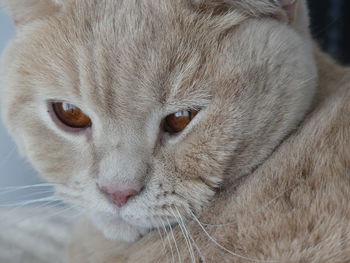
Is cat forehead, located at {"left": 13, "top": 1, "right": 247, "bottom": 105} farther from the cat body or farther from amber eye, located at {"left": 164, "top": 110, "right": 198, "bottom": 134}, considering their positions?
the cat body

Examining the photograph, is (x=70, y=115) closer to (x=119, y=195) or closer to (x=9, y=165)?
(x=119, y=195)

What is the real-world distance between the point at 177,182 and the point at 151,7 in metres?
0.36

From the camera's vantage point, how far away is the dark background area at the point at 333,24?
2.26 metres

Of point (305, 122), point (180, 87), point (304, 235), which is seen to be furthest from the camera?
point (305, 122)

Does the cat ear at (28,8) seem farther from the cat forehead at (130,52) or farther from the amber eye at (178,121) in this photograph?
the amber eye at (178,121)

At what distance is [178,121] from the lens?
1129mm

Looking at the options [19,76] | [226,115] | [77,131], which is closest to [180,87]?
[226,115]

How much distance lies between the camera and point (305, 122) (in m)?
1.19

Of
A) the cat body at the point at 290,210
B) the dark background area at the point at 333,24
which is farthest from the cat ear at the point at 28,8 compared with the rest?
the dark background area at the point at 333,24

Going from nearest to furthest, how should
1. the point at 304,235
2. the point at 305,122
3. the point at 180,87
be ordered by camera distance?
the point at 304,235 < the point at 180,87 < the point at 305,122

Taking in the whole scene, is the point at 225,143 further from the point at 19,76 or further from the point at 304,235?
the point at 19,76

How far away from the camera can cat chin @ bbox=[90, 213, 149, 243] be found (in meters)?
1.20

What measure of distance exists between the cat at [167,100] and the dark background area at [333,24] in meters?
1.12

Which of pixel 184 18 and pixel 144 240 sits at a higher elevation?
pixel 184 18
